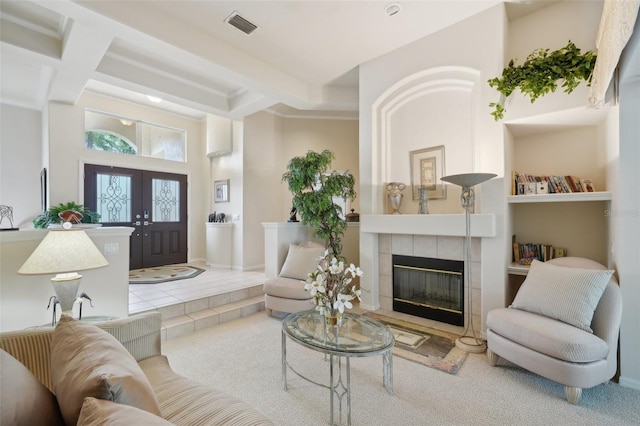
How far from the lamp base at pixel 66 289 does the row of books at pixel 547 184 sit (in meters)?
4.09

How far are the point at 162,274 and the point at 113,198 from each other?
1805 mm

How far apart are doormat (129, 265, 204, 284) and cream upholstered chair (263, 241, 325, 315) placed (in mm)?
2153

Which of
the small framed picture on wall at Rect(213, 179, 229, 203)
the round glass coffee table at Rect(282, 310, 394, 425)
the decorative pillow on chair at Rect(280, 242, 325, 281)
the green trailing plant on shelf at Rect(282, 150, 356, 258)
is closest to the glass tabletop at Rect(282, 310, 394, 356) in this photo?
the round glass coffee table at Rect(282, 310, 394, 425)

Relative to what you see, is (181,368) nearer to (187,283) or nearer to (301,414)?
(301,414)

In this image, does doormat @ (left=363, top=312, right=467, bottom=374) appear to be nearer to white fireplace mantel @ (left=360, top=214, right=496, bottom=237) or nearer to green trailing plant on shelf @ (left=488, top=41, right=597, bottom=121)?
white fireplace mantel @ (left=360, top=214, right=496, bottom=237)

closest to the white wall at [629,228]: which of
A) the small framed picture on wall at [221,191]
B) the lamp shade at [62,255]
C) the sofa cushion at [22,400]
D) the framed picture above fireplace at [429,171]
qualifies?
the framed picture above fireplace at [429,171]

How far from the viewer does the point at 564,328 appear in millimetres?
2096

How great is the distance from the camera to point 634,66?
2.02m

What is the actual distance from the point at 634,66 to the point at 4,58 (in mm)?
6594

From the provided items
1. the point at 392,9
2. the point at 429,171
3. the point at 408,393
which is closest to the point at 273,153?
the point at 429,171

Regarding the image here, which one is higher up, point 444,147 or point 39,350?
point 444,147

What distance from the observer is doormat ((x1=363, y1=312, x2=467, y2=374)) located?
2.54m

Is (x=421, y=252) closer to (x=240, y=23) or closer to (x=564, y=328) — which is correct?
(x=564, y=328)

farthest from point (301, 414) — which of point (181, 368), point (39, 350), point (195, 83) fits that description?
point (195, 83)
